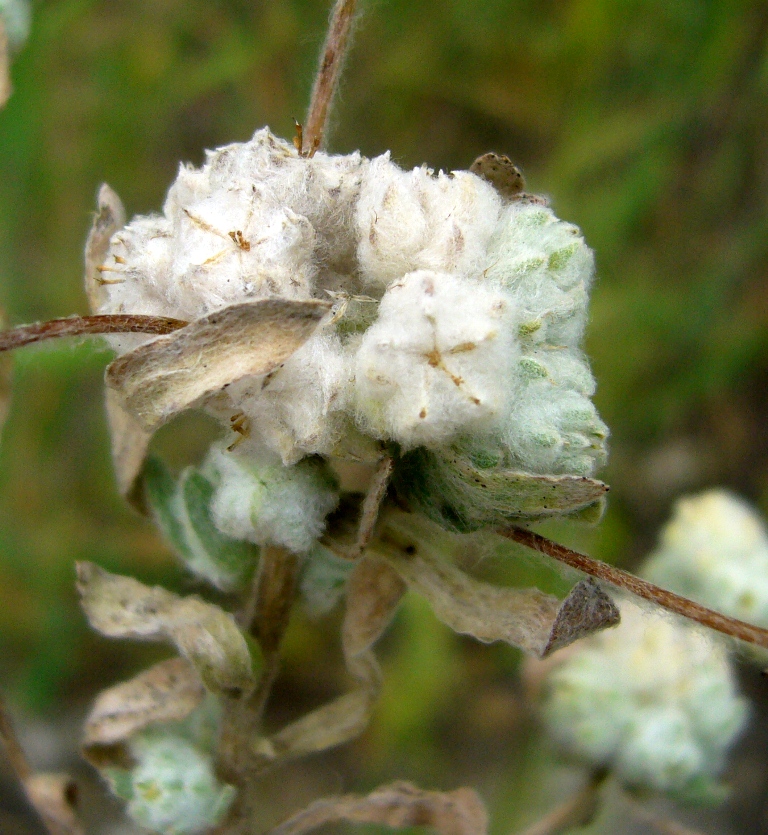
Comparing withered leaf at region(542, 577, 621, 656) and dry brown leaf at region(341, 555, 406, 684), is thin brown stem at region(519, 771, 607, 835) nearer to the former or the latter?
dry brown leaf at region(341, 555, 406, 684)

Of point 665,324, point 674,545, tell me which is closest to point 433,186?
point 674,545

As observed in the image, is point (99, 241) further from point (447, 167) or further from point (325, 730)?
point (447, 167)

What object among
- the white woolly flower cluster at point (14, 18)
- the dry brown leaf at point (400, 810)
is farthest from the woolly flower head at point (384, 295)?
the white woolly flower cluster at point (14, 18)

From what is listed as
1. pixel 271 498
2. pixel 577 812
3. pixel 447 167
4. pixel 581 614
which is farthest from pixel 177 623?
pixel 447 167

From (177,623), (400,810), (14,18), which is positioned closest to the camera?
(177,623)

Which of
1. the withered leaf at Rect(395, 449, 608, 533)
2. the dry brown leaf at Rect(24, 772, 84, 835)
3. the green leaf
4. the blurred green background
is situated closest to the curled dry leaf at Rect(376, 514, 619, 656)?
the withered leaf at Rect(395, 449, 608, 533)

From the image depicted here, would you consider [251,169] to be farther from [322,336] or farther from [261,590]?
[261,590]

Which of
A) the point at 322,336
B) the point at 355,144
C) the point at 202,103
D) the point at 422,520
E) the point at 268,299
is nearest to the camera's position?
the point at 268,299
